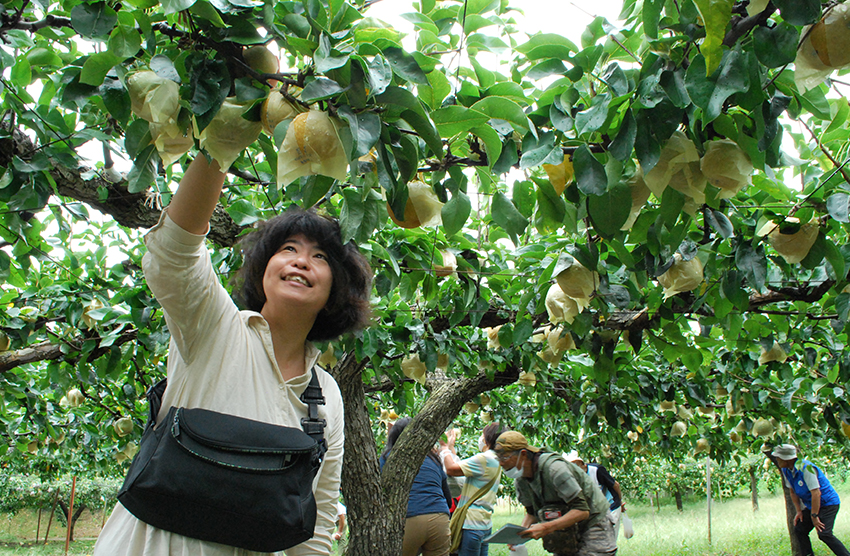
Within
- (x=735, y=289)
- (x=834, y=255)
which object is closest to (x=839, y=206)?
(x=834, y=255)

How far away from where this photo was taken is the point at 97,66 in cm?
77

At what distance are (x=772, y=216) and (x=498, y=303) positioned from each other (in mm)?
1367

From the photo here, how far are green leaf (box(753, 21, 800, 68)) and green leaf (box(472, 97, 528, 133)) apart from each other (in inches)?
12.9

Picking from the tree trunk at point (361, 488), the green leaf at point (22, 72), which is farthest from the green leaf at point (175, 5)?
the tree trunk at point (361, 488)

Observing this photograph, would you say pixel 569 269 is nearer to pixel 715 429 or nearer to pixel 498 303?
pixel 498 303

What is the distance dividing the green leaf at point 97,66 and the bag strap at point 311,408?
1.77 feet

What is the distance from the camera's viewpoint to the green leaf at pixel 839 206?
4.41 feet

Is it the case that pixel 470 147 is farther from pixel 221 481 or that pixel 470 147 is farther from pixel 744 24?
pixel 221 481

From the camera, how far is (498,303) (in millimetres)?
2752

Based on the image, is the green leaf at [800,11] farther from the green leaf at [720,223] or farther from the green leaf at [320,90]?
the green leaf at [720,223]

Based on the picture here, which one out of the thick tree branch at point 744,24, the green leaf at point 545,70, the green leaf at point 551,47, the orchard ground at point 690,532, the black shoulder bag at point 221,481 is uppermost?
the green leaf at point 551,47

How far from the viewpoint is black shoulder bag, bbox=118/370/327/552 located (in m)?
0.92

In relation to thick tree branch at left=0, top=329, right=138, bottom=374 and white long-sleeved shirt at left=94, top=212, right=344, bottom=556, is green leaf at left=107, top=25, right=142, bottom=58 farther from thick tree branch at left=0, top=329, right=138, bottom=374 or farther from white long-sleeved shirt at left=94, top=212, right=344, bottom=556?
thick tree branch at left=0, top=329, right=138, bottom=374

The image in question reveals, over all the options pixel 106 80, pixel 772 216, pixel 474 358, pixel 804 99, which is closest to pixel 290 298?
pixel 106 80
